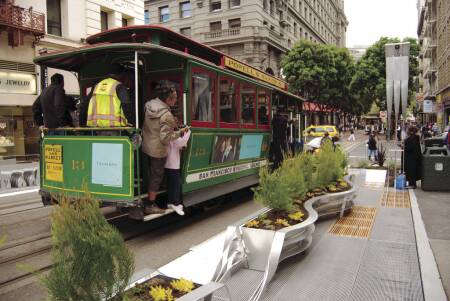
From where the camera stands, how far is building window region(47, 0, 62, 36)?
18.8 m

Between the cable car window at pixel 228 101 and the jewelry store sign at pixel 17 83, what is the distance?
478 inches

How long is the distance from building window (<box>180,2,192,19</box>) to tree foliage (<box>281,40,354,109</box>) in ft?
35.0

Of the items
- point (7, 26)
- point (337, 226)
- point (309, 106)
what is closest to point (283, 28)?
point (309, 106)

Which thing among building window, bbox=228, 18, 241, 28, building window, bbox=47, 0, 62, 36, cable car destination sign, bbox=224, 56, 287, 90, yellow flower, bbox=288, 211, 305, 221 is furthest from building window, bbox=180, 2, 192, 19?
yellow flower, bbox=288, 211, 305, 221

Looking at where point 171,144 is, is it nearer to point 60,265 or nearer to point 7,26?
point 60,265

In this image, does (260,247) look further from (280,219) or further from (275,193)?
(275,193)

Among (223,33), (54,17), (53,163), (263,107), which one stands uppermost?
(223,33)

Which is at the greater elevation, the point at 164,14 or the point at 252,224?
the point at 164,14

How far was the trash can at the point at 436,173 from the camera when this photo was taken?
33.1 feet

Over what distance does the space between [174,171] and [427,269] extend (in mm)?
3924

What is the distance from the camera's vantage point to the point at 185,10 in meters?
40.4

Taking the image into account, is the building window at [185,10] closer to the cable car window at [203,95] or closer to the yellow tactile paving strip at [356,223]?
the cable car window at [203,95]

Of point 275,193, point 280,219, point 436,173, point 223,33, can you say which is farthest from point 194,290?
point 223,33

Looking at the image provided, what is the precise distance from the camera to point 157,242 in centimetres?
631
